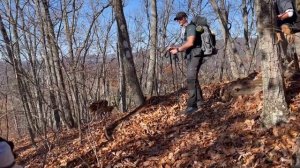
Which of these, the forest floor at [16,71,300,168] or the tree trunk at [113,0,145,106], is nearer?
the forest floor at [16,71,300,168]

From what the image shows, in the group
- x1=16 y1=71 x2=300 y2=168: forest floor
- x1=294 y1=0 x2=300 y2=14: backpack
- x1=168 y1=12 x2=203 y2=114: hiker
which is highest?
x1=294 y1=0 x2=300 y2=14: backpack

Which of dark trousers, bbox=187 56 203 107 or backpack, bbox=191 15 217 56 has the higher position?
backpack, bbox=191 15 217 56

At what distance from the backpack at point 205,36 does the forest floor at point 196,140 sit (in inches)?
36.9

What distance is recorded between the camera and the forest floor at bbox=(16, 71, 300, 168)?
4.64 metres

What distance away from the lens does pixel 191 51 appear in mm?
6637

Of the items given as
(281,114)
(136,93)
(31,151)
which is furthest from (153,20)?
(281,114)

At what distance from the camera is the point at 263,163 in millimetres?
4293

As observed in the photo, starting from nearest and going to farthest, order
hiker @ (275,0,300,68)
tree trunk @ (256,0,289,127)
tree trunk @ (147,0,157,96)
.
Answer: tree trunk @ (256,0,289,127)
hiker @ (275,0,300,68)
tree trunk @ (147,0,157,96)

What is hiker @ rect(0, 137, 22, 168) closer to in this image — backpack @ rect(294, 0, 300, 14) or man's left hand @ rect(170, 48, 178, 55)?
man's left hand @ rect(170, 48, 178, 55)

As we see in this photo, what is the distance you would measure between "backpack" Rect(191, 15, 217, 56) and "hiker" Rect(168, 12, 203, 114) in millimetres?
68

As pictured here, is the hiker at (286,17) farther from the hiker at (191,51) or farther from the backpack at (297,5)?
the hiker at (191,51)

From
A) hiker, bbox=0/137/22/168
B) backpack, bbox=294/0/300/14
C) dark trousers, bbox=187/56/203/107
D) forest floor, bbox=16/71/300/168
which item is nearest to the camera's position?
hiker, bbox=0/137/22/168

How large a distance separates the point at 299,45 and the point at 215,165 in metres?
3.33

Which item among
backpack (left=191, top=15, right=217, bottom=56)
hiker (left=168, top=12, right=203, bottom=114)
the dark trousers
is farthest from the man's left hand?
backpack (left=191, top=15, right=217, bottom=56)
